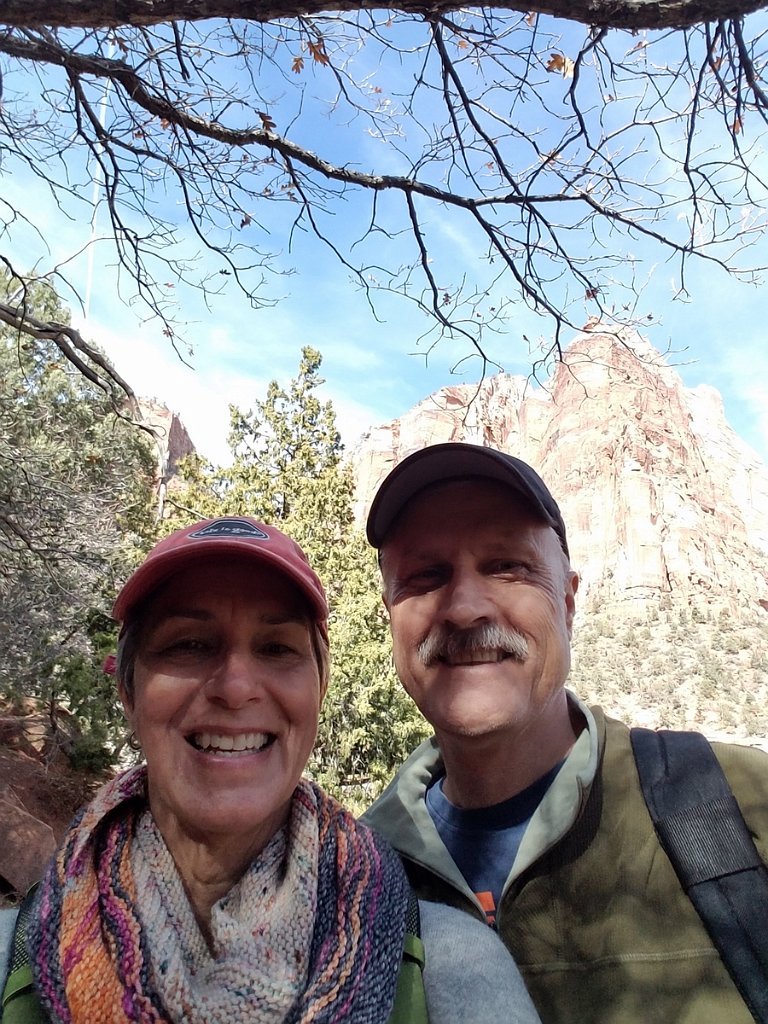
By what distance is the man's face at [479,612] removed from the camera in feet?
5.39

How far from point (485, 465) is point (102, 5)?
1511mm

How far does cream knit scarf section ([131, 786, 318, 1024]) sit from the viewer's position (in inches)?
38.8

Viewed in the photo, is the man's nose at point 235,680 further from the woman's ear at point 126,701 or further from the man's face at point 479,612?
the man's face at point 479,612

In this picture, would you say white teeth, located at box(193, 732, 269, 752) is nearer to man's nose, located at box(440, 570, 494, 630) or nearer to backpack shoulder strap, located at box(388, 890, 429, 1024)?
backpack shoulder strap, located at box(388, 890, 429, 1024)

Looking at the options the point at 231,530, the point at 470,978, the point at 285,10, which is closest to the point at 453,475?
the point at 231,530

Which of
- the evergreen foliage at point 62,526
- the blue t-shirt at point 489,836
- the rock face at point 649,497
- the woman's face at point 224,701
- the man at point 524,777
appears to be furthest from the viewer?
the rock face at point 649,497

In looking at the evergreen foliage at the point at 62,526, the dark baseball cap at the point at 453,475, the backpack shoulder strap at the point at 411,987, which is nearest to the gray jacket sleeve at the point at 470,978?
the backpack shoulder strap at the point at 411,987

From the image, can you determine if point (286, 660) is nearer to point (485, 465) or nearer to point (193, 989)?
point (193, 989)

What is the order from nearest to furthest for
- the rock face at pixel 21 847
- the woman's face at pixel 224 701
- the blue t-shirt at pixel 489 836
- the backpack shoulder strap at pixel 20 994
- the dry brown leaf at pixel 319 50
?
the backpack shoulder strap at pixel 20 994 → the woman's face at pixel 224 701 → the blue t-shirt at pixel 489 836 → the dry brown leaf at pixel 319 50 → the rock face at pixel 21 847

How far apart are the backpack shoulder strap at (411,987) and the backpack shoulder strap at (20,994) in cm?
50

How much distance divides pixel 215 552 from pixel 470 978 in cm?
78

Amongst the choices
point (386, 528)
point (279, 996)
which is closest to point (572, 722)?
point (386, 528)

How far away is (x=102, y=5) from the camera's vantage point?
1.74 m

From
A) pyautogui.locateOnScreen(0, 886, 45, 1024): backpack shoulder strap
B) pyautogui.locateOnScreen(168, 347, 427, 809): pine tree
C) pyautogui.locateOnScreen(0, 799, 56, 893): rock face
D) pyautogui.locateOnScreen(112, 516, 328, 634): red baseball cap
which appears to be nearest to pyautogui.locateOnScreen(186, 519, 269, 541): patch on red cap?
pyautogui.locateOnScreen(112, 516, 328, 634): red baseball cap
